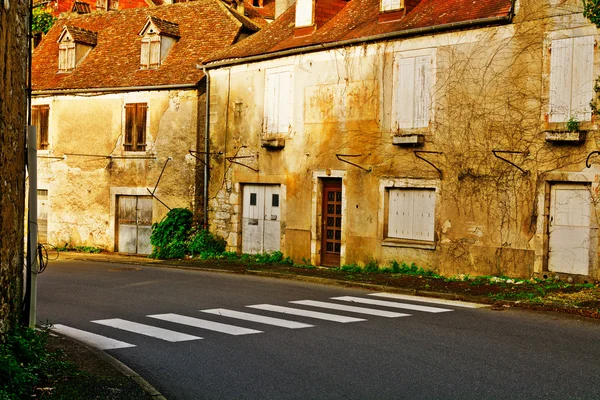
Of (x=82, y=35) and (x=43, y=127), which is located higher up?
(x=82, y=35)

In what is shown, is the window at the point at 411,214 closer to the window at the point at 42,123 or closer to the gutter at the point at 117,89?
the gutter at the point at 117,89

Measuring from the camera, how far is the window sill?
18.2 meters

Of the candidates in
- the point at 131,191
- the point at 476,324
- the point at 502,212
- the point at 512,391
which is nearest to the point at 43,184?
the point at 131,191

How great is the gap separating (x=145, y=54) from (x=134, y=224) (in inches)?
239

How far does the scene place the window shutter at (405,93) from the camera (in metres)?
18.7

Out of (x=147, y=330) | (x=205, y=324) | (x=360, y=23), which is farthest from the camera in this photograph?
(x=360, y=23)

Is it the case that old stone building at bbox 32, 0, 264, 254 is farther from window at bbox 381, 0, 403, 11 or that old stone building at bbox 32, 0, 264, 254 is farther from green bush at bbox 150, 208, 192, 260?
window at bbox 381, 0, 403, 11

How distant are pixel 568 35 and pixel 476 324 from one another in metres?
7.50

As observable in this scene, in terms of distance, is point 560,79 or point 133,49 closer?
point 560,79

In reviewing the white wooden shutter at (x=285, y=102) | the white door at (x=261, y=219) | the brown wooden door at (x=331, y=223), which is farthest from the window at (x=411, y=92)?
the white door at (x=261, y=219)

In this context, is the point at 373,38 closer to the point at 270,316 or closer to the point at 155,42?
the point at 270,316

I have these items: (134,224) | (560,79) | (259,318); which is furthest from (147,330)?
(134,224)

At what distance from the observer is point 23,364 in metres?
6.75

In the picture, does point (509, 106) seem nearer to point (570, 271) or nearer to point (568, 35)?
point (568, 35)
